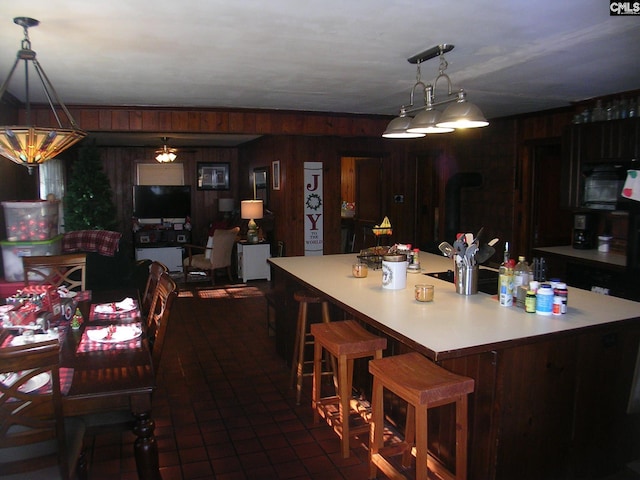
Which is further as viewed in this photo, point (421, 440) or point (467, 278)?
point (467, 278)

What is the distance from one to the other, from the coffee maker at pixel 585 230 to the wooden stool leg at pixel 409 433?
10.6ft

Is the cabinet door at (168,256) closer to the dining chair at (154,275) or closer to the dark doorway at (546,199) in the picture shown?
the dining chair at (154,275)

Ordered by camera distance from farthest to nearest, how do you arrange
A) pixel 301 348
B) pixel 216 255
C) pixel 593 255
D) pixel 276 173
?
pixel 276 173 < pixel 216 255 < pixel 593 255 < pixel 301 348

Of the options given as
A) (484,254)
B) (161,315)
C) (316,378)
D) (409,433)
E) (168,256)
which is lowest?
(409,433)

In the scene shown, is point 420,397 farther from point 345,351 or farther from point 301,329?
point 301,329

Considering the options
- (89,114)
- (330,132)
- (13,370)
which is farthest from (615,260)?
(89,114)

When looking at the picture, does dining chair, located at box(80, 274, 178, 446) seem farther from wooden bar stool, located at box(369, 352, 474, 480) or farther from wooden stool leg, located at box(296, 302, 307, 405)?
wooden stool leg, located at box(296, 302, 307, 405)

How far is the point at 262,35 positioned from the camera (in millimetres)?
2562

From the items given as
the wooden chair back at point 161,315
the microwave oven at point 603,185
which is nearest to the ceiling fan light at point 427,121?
the wooden chair back at point 161,315

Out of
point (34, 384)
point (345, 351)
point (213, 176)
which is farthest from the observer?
point (213, 176)

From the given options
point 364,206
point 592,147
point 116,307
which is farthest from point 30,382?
point 364,206

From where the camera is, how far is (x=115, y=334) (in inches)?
97.3

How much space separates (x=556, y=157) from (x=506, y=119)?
673mm

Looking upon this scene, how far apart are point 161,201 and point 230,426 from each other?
738cm
